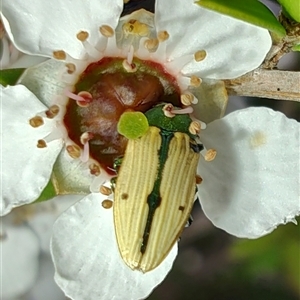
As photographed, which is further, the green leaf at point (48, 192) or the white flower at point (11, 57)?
the white flower at point (11, 57)

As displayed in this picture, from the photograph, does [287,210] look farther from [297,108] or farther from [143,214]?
[297,108]

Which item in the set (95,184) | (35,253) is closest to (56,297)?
(35,253)

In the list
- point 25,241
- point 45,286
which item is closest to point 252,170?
point 25,241

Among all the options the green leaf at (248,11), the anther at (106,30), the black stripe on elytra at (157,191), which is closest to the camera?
the green leaf at (248,11)

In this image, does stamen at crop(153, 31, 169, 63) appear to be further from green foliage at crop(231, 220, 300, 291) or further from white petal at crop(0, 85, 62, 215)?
green foliage at crop(231, 220, 300, 291)

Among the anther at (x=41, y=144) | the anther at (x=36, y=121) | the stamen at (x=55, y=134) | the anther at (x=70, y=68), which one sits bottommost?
the anther at (x=41, y=144)

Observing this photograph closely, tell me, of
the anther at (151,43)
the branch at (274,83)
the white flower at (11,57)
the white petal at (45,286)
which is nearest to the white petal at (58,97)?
the anther at (151,43)

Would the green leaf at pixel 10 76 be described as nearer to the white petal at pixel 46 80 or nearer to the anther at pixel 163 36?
the white petal at pixel 46 80
